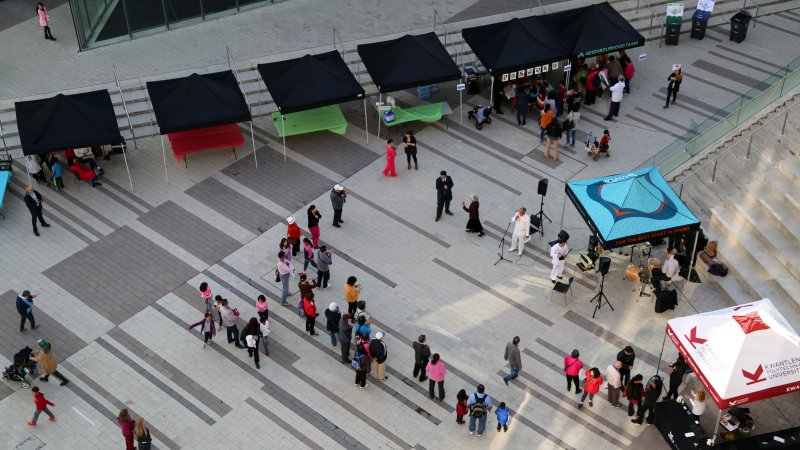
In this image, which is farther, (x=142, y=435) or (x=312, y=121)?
(x=312, y=121)

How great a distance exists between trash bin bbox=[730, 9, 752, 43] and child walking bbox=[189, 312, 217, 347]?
70.8 ft

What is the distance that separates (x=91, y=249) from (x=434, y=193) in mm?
9509

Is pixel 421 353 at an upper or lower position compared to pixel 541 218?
lower

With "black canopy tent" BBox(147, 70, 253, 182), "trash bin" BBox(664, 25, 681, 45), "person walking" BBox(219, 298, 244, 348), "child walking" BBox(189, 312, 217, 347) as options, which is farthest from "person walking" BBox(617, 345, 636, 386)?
"trash bin" BBox(664, 25, 681, 45)

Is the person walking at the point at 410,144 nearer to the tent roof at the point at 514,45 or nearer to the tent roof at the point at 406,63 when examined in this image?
the tent roof at the point at 406,63

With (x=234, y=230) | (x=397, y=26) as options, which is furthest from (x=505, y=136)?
(x=234, y=230)

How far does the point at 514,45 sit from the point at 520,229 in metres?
8.00

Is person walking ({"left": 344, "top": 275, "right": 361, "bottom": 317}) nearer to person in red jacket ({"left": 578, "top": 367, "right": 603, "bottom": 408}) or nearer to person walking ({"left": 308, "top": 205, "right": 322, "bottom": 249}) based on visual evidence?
person walking ({"left": 308, "top": 205, "right": 322, "bottom": 249})

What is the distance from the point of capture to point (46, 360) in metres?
25.0

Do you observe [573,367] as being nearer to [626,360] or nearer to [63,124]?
[626,360]

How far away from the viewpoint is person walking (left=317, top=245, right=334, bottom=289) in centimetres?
2723

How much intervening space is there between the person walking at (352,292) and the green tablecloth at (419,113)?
27.1 ft

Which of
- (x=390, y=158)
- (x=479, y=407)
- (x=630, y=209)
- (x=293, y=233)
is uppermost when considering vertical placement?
(x=630, y=209)

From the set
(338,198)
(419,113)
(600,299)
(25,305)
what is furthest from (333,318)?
(419,113)
